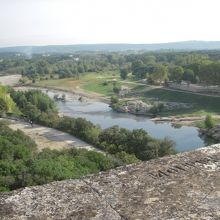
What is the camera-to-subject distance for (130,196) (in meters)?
4.47

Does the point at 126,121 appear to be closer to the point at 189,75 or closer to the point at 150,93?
the point at 150,93

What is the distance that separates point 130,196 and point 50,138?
32092 mm

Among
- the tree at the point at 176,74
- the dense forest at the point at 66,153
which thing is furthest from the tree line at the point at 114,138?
the tree at the point at 176,74

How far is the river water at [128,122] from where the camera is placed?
3819cm

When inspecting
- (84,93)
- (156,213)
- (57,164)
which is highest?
(156,213)

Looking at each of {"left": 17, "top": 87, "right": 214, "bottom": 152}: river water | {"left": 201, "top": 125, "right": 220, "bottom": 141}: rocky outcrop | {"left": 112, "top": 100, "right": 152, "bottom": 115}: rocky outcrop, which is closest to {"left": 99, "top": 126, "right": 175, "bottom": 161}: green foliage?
{"left": 17, "top": 87, "right": 214, "bottom": 152}: river water

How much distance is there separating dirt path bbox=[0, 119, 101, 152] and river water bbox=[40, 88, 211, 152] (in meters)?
8.27

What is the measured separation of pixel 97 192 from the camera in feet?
15.0

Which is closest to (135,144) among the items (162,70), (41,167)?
(41,167)

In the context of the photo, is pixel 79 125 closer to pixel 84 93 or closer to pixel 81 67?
pixel 84 93

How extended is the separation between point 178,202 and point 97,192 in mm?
925

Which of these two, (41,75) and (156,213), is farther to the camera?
(41,75)

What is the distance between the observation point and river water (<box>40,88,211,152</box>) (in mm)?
38194

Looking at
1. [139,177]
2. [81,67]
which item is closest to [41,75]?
[81,67]
